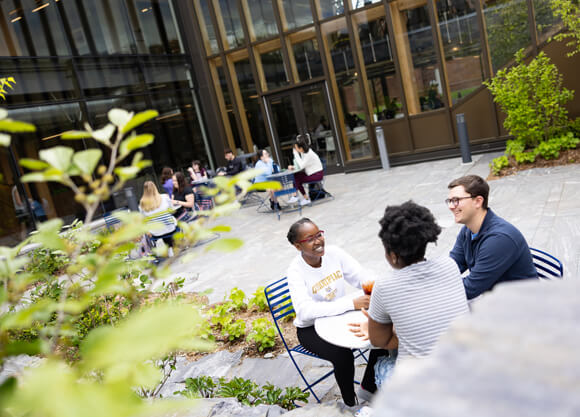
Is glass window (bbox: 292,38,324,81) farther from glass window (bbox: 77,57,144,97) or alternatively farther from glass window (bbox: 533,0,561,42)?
glass window (bbox: 533,0,561,42)

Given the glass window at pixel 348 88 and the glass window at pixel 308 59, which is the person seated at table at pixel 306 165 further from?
the glass window at pixel 308 59

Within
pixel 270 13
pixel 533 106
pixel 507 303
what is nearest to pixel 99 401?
pixel 507 303

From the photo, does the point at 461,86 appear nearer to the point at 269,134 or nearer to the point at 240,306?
the point at 269,134

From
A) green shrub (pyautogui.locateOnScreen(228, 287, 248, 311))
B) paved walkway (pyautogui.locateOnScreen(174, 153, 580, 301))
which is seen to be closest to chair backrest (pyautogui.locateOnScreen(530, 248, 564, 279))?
paved walkway (pyautogui.locateOnScreen(174, 153, 580, 301))

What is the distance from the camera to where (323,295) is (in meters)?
3.37

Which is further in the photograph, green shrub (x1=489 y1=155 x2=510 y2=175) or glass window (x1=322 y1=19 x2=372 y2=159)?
glass window (x1=322 y1=19 x2=372 y2=159)

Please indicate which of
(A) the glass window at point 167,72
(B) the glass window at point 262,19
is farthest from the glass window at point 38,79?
(B) the glass window at point 262,19

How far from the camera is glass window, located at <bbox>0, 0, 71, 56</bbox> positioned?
11.3 m

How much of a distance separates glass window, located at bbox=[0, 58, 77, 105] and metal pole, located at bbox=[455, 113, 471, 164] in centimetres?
972

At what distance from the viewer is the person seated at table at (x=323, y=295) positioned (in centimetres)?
306

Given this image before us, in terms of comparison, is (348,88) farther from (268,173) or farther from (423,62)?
(268,173)

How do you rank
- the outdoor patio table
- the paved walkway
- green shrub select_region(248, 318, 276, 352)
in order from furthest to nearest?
1. the paved walkway
2. green shrub select_region(248, 318, 276, 352)
3. the outdoor patio table

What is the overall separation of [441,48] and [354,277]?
10123 mm

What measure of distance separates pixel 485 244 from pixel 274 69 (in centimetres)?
1258
